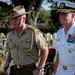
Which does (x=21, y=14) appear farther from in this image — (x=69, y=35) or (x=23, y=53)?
(x=69, y=35)

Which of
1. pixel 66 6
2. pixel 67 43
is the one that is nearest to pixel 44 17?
pixel 66 6

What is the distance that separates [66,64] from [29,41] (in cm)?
85

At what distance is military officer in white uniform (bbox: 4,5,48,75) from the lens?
13.8 feet

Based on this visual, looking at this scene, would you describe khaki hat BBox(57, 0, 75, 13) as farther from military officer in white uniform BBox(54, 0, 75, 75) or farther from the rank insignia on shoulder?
the rank insignia on shoulder

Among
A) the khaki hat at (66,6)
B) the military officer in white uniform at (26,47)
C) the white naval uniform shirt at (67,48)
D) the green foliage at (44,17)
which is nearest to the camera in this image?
the white naval uniform shirt at (67,48)

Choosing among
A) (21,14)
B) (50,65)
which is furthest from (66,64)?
(50,65)

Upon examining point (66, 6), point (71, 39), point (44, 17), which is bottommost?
point (71, 39)

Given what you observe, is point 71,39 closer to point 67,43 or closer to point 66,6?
point 67,43

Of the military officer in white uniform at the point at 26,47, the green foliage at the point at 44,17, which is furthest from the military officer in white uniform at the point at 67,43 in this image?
the green foliage at the point at 44,17

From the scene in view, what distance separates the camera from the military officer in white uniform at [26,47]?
4.20 metres

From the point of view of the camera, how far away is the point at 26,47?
13.9 ft

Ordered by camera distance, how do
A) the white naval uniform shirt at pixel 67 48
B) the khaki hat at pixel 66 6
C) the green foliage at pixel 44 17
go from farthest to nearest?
the green foliage at pixel 44 17 → the khaki hat at pixel 66 6 → the white naval uniform shirt at pixel 67 48

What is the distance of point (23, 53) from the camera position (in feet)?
13.9

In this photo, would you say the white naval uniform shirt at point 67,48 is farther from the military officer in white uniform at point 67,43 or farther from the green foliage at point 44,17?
the green foliage at point 44,17
